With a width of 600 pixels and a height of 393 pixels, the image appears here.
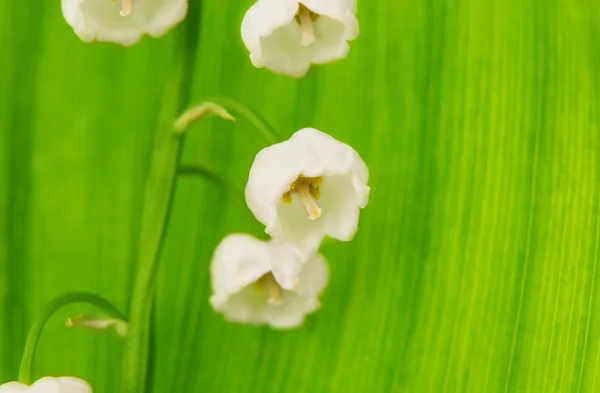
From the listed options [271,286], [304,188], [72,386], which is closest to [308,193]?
[304,188]

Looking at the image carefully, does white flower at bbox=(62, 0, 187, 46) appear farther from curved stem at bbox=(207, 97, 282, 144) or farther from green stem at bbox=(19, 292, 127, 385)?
green stem at bbox=(19, 292, 127, 385)

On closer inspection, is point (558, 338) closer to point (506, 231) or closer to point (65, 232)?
point (506, 231)

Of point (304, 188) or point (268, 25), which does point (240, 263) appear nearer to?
point (304, 188)

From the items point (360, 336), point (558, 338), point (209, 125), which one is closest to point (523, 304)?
point (558, 338)

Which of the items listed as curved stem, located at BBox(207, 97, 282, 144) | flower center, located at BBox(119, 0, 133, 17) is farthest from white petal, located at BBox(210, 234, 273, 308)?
flower center, located at BBox(119, 0, 133, 17)

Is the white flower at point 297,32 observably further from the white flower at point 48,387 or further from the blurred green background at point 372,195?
the white flower at point 48,387

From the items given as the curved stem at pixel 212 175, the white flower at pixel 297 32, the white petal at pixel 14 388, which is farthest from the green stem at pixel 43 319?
the white flower at pixel 297 32
